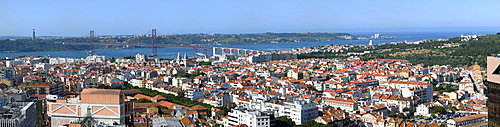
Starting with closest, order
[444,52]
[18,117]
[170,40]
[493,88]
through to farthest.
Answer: [493,88]
[18,117]
[444,52]
[170,40]

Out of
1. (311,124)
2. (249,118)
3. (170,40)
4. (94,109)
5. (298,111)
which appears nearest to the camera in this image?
(94,109)

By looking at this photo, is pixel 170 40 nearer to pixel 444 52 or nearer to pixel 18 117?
pixel 444 52

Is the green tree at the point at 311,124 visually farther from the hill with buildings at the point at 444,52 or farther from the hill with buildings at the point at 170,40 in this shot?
the hill with buildings at the point at 170,40

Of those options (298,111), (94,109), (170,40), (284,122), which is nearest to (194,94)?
(298,111)

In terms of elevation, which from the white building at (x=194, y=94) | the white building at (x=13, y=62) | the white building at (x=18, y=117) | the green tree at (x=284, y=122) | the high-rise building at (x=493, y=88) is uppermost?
the high-rise building at (x=493, y=88)

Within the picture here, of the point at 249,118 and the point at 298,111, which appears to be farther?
the point at 298,111

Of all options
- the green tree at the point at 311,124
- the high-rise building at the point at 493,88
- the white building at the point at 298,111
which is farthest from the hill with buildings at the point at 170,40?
the high-rise building at the point at 493,88

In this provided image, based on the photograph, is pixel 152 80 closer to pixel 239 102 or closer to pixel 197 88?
pixel 197 88

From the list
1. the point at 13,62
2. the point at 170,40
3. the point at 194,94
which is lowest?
the point at 194,94

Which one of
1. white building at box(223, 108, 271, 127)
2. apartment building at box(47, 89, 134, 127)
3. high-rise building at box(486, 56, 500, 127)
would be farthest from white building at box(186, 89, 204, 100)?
high-rise building at box(486, 56, 500, 127)
